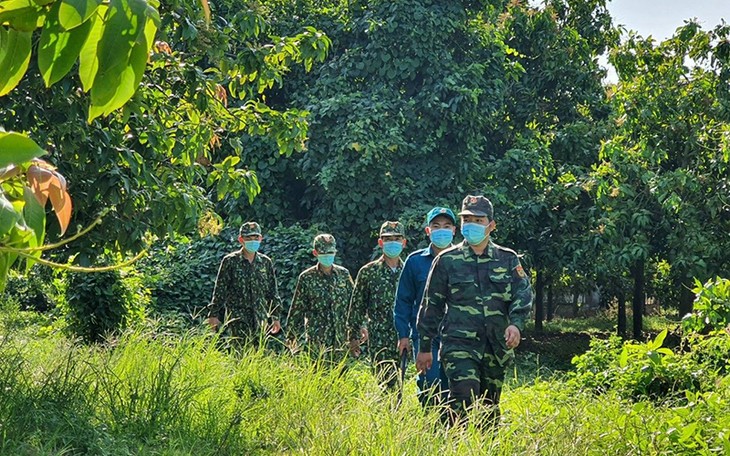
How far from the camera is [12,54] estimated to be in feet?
3.82

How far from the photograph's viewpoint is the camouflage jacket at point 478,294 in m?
5.45

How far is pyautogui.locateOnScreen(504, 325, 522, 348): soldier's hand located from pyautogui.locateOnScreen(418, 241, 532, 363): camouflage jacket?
11cm

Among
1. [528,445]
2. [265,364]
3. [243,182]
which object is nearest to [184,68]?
[243,182]

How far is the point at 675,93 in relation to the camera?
11789 millimetres

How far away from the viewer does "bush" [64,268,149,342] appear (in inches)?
364

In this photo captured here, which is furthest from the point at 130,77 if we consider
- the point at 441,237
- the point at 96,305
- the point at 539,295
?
the point at 539,295

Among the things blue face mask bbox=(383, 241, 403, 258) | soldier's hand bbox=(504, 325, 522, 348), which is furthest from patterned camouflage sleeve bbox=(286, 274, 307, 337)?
soldier's hand bbox=(504, 325, 522, 348)

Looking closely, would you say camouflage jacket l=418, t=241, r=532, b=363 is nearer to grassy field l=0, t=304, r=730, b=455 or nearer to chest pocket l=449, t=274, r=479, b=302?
chest pocket l=449, t=274, r=479, b=302

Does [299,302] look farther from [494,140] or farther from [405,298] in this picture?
[494,140]

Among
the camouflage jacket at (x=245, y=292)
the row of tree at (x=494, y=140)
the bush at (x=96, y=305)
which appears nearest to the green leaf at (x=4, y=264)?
the camouflage jacket at (x=245, y=292)

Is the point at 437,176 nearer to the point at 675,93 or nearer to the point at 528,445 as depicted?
the point at 675,93

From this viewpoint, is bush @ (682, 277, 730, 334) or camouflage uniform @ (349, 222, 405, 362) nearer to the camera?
bush @ (682, 277, 730, 334)

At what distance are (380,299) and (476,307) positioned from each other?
1.77m

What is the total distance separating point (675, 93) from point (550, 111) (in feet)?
12.3
